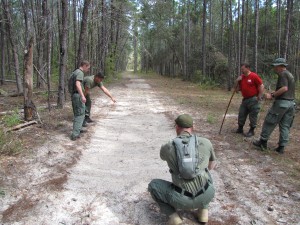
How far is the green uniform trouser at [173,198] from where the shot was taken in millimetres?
3738

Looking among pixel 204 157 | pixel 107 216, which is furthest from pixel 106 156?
pixel 204 157

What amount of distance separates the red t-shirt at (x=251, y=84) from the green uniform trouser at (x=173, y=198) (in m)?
4.66

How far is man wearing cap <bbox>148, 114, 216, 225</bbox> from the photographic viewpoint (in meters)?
3.74

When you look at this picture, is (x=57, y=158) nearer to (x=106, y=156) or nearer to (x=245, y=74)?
(x=106, y=156)

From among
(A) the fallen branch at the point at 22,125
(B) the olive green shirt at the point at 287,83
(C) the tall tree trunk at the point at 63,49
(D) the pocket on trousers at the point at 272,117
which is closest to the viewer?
(B) the olive green shirt at the point at 287,83

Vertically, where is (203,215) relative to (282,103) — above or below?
below

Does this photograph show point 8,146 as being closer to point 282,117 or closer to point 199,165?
point 199,165

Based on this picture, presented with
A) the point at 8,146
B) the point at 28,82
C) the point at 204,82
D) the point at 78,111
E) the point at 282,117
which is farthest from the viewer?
the point at 204,82

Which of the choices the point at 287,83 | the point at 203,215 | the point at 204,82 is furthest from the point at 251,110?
the point at 204,82

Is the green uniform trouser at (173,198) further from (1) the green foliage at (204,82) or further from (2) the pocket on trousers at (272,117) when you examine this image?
(1) the green foliage at (204,82)

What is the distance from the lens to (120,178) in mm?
5293

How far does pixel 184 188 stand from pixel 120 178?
181cm

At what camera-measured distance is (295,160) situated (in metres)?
6.20

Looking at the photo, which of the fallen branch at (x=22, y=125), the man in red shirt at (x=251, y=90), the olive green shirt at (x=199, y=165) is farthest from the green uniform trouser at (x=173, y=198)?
the man in red shirt at (x=251, y=90)
